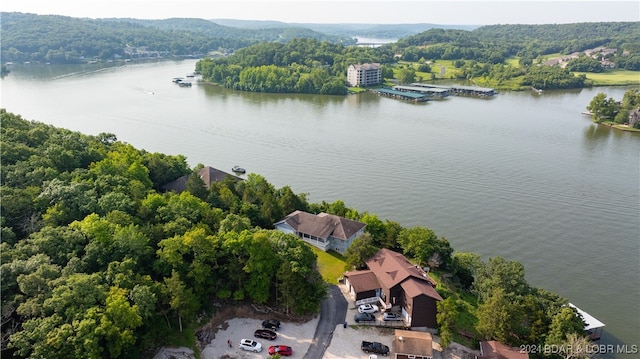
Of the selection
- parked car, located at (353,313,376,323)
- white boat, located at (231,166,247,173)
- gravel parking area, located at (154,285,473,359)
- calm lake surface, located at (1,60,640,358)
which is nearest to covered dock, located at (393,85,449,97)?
calm lake surface, located at (1,60,640,358)

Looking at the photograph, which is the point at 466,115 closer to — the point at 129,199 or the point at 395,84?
the point at 395,84

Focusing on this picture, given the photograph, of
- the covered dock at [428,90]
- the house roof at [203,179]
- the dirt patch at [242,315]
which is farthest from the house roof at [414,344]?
the covered dock at [428,90]

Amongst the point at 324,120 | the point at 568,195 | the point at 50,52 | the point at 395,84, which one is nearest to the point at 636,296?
the point at 568,195

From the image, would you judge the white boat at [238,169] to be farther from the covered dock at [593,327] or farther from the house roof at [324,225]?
the covered dock at [593,327]

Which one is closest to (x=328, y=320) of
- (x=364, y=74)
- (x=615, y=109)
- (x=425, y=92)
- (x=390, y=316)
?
(x=390, y=316)

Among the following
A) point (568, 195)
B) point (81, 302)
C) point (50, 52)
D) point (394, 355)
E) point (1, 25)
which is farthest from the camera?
point (1, 25)
